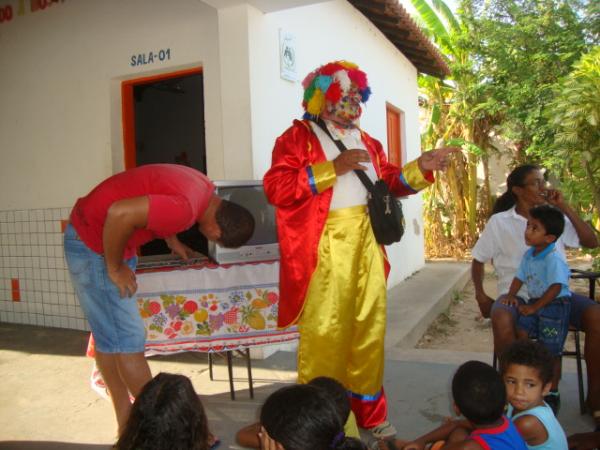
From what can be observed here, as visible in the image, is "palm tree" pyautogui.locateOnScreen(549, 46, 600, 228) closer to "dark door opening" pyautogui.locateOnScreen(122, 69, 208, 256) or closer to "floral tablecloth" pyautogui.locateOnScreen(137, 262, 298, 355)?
"dark door opening" pyautogui.locateOnScreen(122, 69, 208, 256)

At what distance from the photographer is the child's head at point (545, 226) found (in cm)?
281

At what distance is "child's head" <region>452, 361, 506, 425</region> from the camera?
189 cm

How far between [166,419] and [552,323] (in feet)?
7.38

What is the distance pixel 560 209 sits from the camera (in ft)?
9.89

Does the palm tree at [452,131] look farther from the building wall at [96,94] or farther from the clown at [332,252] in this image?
the clown at [332,252]

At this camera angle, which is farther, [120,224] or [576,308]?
[576,308]

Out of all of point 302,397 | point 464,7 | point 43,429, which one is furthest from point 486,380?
point 464,7

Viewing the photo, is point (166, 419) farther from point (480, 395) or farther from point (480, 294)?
point (480, 294)

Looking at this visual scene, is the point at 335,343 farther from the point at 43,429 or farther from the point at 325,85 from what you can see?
the point at 43,429

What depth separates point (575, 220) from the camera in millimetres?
3010

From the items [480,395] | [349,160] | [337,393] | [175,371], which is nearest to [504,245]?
[349,160]

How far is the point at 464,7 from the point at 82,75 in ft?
26.7

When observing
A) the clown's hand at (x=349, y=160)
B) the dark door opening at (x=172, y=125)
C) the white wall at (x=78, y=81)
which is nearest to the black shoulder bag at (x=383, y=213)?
the clown's hand at (x=349, y=160)

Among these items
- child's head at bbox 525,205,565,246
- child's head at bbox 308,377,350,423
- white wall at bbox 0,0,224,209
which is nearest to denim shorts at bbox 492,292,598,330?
child's head at bbox 525,205,565,246
